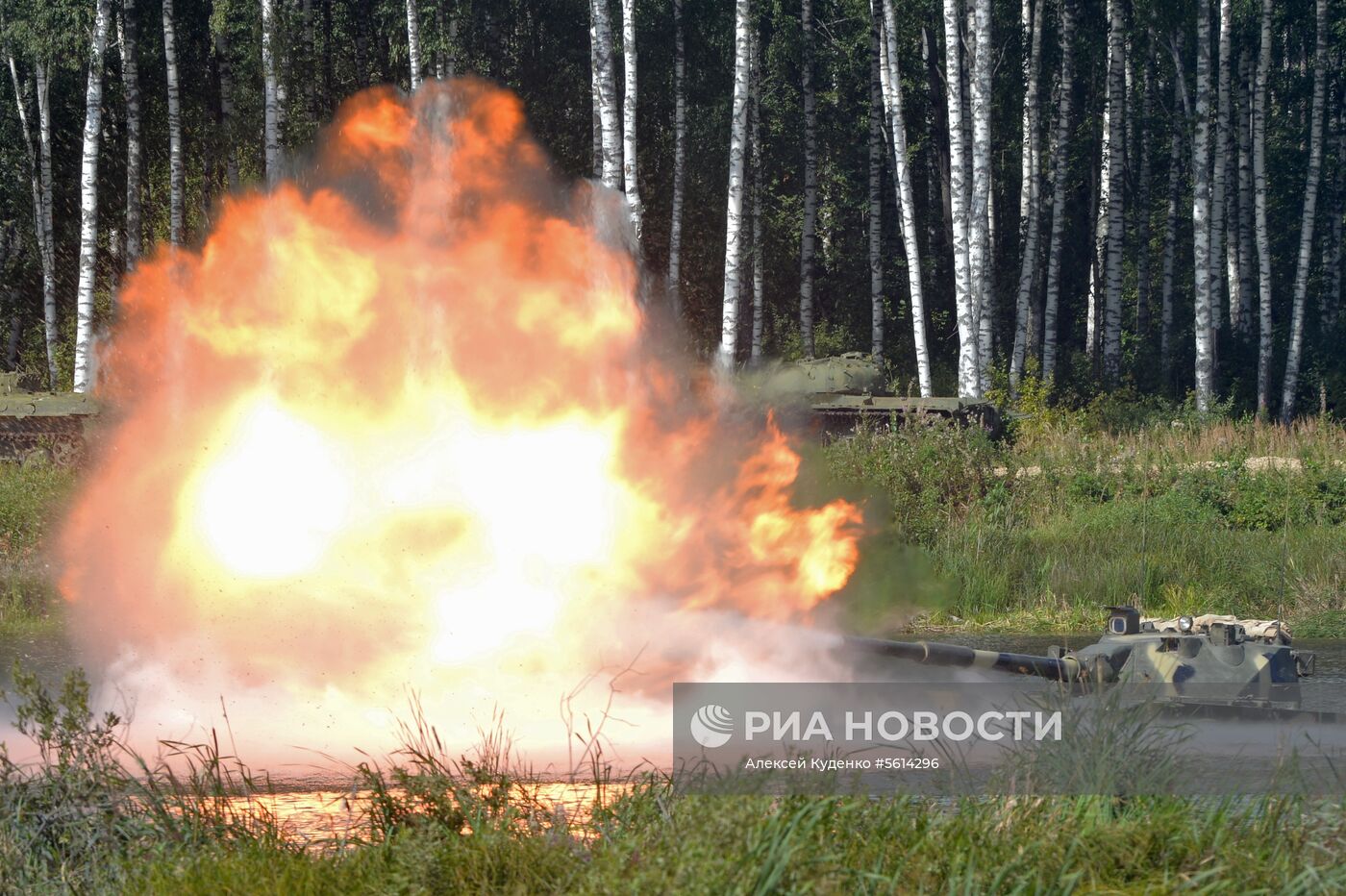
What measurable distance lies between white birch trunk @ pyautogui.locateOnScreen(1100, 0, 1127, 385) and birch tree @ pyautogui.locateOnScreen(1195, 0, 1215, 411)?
1.60 meters

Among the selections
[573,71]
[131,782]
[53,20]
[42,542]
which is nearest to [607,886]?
[131,782]

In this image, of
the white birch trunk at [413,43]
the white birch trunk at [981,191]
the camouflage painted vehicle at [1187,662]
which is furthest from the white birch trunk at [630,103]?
the camouflage painted vehicle at [1187,662]

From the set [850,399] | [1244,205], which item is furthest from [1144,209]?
[850,399]

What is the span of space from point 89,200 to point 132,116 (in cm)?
367

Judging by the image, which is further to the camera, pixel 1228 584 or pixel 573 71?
pixel 573 71

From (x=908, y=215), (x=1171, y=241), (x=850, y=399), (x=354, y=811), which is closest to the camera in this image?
(x=354, y=811)

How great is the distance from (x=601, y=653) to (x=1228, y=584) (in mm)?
10076

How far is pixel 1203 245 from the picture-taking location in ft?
97.9

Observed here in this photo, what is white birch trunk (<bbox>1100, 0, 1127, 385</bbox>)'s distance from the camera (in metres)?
30.2

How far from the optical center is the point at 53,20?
108 feet

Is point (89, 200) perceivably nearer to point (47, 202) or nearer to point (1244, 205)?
point (47, 202)

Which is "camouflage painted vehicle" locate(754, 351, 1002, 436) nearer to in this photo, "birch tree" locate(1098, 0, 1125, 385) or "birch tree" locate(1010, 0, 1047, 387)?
"birch tree" locate(1010, 0, 1047, 387)

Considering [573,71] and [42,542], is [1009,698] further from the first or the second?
[573,71]

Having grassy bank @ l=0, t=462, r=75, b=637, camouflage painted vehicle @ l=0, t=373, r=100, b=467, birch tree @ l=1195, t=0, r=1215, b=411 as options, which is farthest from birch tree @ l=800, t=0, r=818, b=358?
grassy bank @ l=0, t=462, r=75, b=637
